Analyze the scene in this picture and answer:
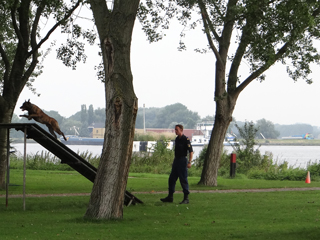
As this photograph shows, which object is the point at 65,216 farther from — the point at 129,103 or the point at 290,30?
the point at 290,30

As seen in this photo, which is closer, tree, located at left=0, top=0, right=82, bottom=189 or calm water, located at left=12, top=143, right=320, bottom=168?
tree, located at left=0, top=0, right=82, bottom=189

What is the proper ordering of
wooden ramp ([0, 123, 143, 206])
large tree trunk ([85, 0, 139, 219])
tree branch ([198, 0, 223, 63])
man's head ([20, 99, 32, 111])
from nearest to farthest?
large tree trunk ([85, 0, 139, 219]) → wooden ramp ([0, 123, 143, 206]) → man's head ([20, 99, 32, 111]) → tree branch ([198, 0, 223, 63])

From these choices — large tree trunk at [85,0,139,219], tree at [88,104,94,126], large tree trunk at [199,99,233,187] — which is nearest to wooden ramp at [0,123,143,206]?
large tree trunk at [85,0,139,219]

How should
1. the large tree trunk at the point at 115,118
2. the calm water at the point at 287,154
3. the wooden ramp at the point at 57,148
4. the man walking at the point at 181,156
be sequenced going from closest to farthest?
the large tree trunk at the point at 115,118, the wooden ramp at the point at 57,148, the man walking at the point at 181,156, the calm water at the point at 287,154

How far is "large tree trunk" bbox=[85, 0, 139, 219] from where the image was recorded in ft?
36.8

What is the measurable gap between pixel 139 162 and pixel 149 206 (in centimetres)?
1913

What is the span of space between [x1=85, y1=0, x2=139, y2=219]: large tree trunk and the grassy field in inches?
17.8

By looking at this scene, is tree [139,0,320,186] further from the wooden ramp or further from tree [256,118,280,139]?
tree [256,118,280,139]

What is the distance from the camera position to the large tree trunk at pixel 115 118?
36.8 feet

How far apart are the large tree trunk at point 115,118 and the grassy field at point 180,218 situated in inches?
17.8

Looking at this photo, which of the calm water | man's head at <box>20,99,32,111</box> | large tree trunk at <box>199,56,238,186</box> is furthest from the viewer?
the calm water

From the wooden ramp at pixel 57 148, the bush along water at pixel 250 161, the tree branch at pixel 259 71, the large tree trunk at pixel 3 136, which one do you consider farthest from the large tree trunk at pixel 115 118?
the bush along water at pixel 250 161

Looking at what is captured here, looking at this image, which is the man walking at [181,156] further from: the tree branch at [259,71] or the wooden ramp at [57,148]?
the tree branch at [259,71]

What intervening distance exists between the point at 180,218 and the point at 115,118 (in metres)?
2.56
